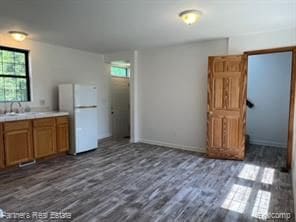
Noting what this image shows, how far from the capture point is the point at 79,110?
470 cm

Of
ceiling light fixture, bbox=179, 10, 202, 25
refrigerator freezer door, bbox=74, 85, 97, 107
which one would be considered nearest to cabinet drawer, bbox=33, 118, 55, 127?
refrigerator freezer door, bbox=74, 85, 97, 107

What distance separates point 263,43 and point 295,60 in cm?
64

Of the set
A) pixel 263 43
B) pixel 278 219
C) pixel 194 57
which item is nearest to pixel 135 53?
pixel 194 57

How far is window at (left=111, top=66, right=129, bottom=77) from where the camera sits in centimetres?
672

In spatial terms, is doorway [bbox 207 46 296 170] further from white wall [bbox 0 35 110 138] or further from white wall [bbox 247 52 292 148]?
white wall [bbox 0 35 110 138]

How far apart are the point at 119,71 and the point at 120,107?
1.19 metres

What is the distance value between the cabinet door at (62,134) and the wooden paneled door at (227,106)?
3.08 meters

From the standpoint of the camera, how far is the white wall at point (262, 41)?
3.76 m

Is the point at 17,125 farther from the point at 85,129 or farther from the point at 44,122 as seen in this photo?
the point at 85,129

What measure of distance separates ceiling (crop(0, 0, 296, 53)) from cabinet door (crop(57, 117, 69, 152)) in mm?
1753

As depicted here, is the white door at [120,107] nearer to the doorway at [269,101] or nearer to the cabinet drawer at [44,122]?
the cabinet drawer at [44,122]

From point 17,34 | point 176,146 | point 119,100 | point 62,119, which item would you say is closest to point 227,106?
point 176,146

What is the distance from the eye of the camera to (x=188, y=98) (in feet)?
16.4

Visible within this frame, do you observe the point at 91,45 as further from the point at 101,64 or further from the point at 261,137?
the point at 261,137
